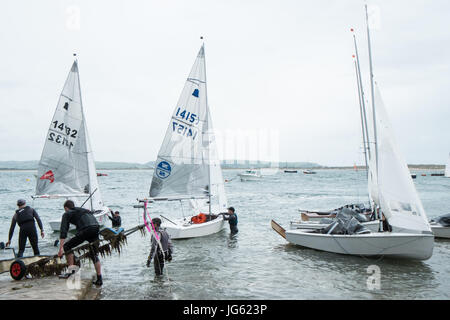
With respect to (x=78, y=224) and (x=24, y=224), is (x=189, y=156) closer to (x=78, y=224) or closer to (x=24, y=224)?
(x=24, y=224)

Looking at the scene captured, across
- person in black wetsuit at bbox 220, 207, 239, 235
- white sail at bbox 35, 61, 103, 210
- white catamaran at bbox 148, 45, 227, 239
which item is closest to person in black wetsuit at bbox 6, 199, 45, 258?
white catamaran at bbox 148, 45, 227, 239

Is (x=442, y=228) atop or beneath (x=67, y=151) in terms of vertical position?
beneath

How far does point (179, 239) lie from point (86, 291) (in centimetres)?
800

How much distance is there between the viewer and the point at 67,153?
18.1m

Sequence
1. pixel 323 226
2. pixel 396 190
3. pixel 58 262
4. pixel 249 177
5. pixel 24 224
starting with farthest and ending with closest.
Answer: pixel 249 177, pixel 323 226, pixel 396 190, pixel 24 224, pixel 58 262

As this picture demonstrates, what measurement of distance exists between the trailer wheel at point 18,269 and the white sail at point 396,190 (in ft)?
35.4

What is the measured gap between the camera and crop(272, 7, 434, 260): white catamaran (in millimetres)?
11516

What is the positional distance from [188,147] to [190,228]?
385cm

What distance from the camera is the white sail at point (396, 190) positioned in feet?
38.1

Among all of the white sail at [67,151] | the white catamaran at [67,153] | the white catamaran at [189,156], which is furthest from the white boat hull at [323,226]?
the white sail at [67,151]

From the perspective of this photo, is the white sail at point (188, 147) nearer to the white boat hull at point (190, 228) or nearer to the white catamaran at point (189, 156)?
the white catamaran at point (189, 156)

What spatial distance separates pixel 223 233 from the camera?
18.3 metres

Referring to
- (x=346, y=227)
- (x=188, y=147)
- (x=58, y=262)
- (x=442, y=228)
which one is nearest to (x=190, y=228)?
(x=188, y=147)
